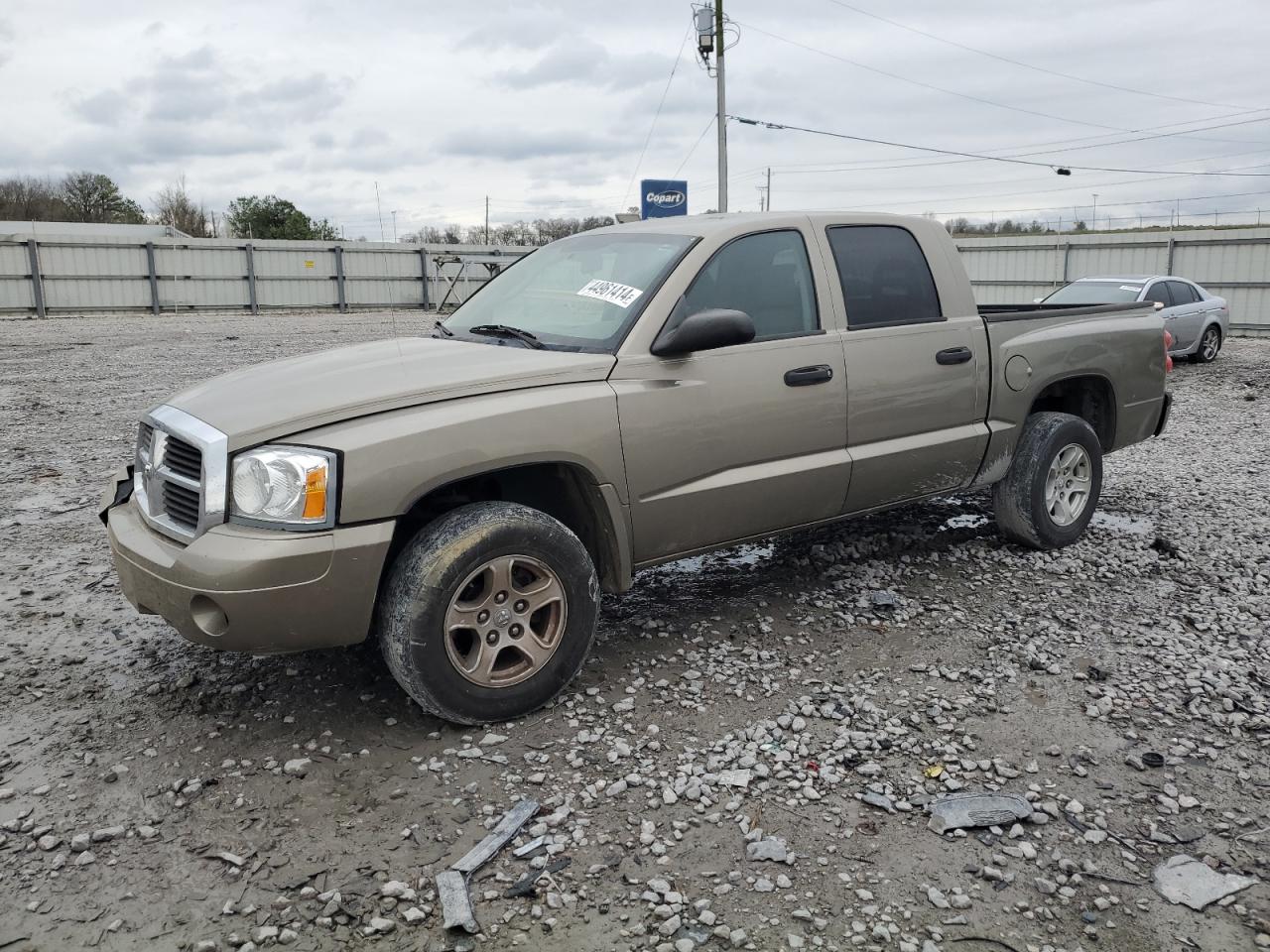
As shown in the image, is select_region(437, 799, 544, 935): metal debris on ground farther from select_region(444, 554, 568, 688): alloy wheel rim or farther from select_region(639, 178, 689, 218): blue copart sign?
select_region(639, 178, 689, 218): blue copart sign

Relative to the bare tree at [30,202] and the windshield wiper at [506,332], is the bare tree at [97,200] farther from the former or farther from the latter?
the windshield wiper at [506,332]

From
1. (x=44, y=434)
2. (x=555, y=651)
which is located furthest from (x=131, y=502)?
(x=44, y=434)

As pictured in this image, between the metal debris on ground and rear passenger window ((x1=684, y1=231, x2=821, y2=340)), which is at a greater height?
rear passenger window ((x1=684, y1=231, x2=821, y2=340))

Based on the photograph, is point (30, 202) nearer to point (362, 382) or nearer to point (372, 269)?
point (372, 269)

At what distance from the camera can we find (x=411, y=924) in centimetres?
273

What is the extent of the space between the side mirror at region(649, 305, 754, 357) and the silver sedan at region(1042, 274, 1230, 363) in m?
12.1

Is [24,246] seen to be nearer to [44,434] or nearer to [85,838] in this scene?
[44,434]

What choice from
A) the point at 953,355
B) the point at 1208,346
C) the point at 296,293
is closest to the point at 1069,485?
the point at 953,355

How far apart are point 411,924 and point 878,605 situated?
9.72 ft

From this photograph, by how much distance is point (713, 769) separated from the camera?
3480 mm

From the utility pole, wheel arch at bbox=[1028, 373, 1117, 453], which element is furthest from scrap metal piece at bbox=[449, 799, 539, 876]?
the utility pole

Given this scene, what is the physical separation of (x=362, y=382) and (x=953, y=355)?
2915 millimetres

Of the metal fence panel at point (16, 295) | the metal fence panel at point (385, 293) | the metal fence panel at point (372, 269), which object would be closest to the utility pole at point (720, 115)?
the metal fence panel at point (372, 269)

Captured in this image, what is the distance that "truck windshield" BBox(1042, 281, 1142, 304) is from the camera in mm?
15070
